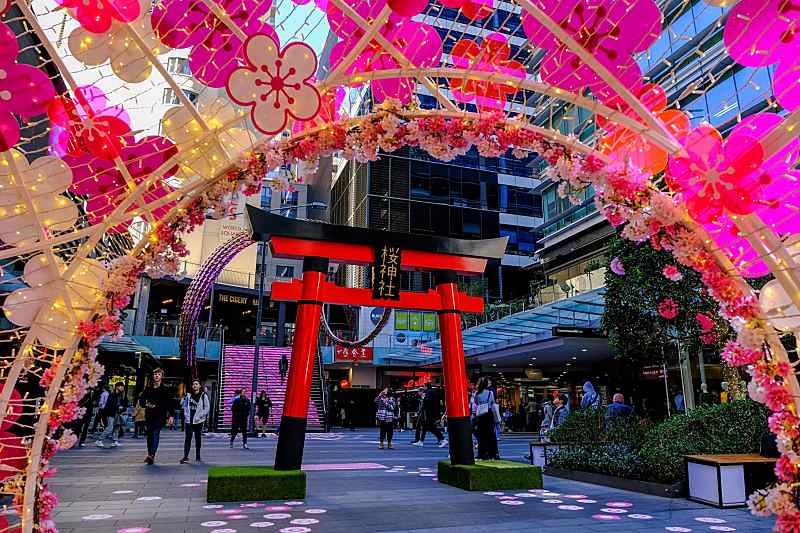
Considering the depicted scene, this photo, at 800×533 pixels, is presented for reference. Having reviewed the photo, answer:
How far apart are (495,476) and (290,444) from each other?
9.80 ft

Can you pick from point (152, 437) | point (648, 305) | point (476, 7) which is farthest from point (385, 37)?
point (648, 305)

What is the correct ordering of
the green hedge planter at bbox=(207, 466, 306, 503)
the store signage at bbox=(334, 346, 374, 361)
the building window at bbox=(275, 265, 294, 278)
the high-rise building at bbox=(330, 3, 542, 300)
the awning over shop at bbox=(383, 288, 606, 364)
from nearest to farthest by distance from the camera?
the green hedge planter at bbox=(207, 466, 306, 503) → the awning over shop at bbox=(383, 288, 606, 364) → the store signage at bbox=(334, 346, 374, 361) → the high-rise building at bbox=(330, 3, 542, 300) → the building window at bbox=(275, 265, 294, 278)

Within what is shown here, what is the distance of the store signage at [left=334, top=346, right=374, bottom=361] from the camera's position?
29.7 m

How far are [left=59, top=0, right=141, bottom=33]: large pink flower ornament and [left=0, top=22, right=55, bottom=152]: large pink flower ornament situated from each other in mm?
392

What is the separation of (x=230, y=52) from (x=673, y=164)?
10.3 feet

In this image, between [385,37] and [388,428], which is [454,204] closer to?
[388,428]

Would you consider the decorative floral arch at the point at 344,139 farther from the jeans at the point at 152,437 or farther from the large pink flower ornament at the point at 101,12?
the jeans at the point at 152,437

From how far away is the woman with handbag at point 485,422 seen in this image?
10.6 meters

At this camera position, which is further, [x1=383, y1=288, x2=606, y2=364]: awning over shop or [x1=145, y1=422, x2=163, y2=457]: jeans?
[x1=383, y1=288, x2=606, y2=364]: awning over shop

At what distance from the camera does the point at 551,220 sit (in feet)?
94.7

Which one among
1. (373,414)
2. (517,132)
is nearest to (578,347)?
(373,414)

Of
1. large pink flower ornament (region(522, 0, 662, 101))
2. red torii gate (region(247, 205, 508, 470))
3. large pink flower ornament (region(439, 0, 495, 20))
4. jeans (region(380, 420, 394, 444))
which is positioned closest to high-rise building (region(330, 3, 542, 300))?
jeans (region(380, 420, 394, 444))

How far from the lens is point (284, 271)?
3953 centimetres

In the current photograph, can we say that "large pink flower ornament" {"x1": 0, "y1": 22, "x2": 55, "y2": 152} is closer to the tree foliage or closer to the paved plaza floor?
the paved plaza floor
